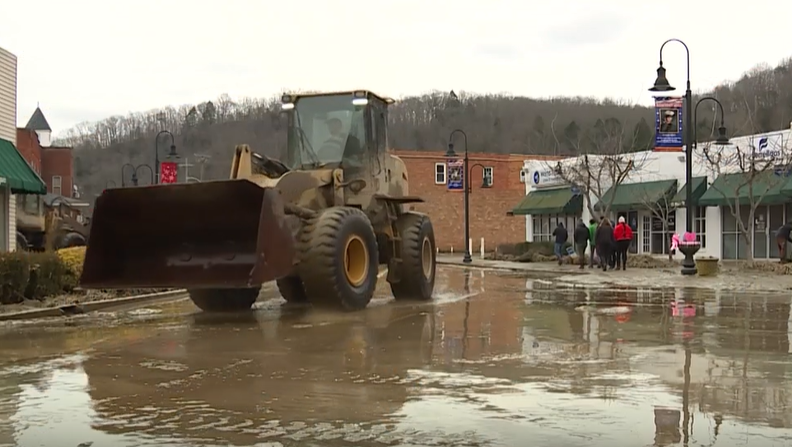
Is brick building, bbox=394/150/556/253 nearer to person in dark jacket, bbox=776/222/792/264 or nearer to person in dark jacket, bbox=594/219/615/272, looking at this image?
person in dark jacket, bbox=594/219/615/272

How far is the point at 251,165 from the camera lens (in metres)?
13.9

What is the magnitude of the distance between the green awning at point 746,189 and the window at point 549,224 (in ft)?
30.7

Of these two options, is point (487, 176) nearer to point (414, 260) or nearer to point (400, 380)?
point (414, 260)

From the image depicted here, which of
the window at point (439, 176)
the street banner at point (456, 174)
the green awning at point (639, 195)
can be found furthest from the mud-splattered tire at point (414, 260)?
the window at point (439, 176)

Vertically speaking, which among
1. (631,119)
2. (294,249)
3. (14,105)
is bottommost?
(294,249)

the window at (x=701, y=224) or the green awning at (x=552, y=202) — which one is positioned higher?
the green awning at (x=552, y=202)

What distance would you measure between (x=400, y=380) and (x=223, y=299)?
693 centimetres

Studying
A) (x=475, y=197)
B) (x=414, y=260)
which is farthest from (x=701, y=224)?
(x=475, y=197)

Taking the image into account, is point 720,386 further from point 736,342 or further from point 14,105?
point 14,105

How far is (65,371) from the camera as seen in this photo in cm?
811

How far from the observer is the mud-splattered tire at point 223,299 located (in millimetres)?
13594

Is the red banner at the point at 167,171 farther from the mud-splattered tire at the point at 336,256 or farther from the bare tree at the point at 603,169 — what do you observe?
the mud-splattered tire at the point at 336,256

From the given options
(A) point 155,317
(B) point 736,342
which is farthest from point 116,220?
(B) point 736,342

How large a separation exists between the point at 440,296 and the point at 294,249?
5.98 metres
